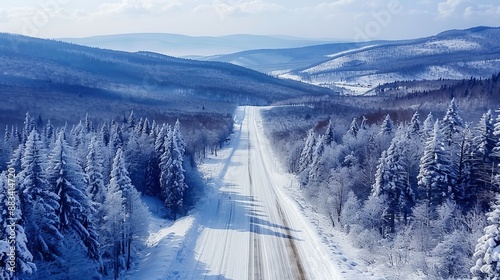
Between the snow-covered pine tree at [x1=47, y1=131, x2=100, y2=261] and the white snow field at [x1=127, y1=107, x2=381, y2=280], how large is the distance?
5247 mm

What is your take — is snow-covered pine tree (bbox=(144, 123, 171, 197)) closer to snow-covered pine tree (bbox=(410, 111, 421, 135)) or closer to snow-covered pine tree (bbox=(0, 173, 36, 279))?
snow-covered pine tree (bbox=(410, 111, 421, 135))

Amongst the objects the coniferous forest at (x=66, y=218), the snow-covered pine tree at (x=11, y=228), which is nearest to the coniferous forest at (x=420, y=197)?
the coniferous forest at (x=66, y=218)

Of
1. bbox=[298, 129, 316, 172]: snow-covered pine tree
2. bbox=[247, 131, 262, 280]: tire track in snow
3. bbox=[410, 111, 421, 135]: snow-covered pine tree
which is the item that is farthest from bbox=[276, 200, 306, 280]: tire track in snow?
bbox=[410, 111, 421, 135]: snow-covered pine tree

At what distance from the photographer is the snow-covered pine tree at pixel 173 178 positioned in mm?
57500

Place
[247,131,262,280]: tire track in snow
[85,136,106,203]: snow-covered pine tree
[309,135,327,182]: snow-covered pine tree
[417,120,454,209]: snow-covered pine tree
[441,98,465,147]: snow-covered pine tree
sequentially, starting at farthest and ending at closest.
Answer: [309,135,327,182]: snow-covered pine tree
[441,98,465,147]: snow-covered pine tree
[417,120,454,209]: snow-covered pine tree
[85,136,106,203]: snow-covered pine tree
[247,131,262,280]: tire track in snow

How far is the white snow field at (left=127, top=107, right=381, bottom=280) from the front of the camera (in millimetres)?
33125

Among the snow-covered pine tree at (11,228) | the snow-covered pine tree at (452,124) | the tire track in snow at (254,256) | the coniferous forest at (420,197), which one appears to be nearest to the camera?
the snow-covered pine tree at (11,228)

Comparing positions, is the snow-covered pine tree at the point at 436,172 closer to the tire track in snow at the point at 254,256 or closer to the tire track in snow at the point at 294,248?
the tire track in snow at the point at 294,248

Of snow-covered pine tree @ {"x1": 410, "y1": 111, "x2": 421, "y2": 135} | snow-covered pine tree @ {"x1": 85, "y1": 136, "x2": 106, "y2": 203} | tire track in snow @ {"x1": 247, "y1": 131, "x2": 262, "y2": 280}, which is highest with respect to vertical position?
snow-covered pine tree @ {"x1": 410, "y1": 111, "x2": 421, "y2": 135}

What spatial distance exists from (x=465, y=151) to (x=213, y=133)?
8218 cm

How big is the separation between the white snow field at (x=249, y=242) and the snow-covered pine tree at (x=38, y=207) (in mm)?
7704

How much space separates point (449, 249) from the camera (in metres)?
28.5

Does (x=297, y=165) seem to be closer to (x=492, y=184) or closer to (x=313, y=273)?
(x=492, y=184)

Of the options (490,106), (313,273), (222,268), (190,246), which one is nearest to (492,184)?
(313,273)
